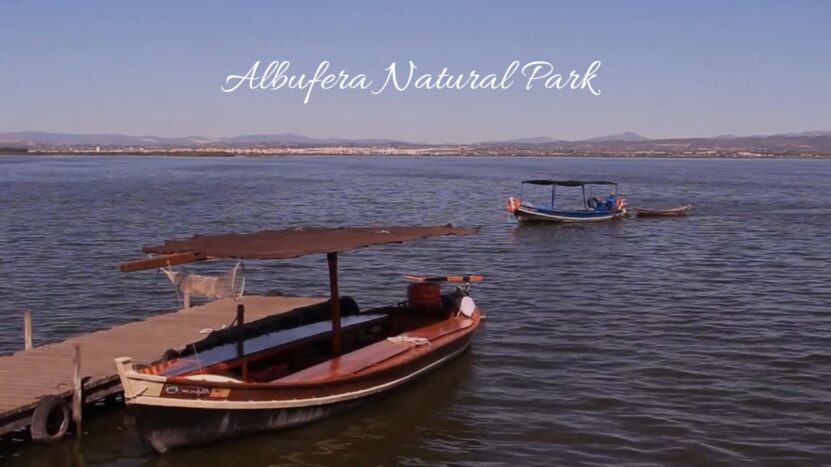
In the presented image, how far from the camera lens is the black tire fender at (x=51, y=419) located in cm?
1424

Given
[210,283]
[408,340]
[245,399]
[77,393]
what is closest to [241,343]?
[245,399]

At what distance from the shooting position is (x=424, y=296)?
69.4ft

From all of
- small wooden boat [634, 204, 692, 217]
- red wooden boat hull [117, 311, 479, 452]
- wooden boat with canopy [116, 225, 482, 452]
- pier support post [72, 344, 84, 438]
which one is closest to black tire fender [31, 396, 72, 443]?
pier support post [72, 344, 84, 438]

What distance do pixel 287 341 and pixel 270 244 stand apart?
2435 mm

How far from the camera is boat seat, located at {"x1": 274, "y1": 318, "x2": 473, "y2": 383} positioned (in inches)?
633

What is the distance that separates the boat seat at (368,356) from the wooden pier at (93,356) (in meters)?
3.25

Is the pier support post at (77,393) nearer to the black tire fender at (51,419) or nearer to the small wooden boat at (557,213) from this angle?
the black tire fender at (51,419)

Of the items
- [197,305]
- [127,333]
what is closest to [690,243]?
[197,305]

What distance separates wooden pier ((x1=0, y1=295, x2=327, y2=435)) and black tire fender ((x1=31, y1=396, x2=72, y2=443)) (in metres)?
0.16

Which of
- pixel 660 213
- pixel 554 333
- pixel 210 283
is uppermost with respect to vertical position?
pixel 210 283

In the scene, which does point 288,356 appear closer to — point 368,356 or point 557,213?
point 368,356

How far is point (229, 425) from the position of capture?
580 inches

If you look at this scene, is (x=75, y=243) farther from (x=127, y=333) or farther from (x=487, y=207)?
(x=487, y=207)

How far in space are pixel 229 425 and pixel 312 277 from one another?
17.6 m
